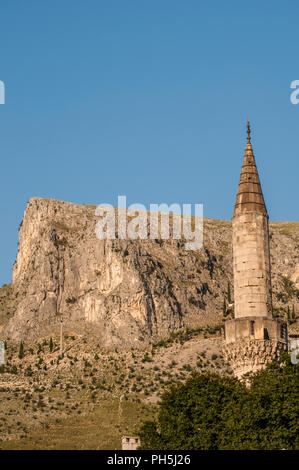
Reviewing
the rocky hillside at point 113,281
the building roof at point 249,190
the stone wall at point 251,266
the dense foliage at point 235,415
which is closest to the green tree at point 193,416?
the dense foliage at point 235,415

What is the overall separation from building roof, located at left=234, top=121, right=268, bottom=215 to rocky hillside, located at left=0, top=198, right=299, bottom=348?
349 ft

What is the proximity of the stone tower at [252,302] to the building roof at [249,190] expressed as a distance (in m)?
0.06

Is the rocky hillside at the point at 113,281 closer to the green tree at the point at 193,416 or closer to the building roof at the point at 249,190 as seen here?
the green tree at the point at 193,416

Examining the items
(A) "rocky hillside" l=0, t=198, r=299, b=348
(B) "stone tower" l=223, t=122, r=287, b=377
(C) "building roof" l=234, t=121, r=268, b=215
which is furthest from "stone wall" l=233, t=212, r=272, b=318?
(A) "rocky hillside" l=0, t=198, r=299, b=348

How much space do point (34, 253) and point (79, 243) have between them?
954cm

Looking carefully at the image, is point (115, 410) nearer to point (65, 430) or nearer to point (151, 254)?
point (65, 430)

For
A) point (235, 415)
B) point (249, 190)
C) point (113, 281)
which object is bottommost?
point (235, 415)

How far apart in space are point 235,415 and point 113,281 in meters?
124

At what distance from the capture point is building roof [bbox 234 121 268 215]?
159 feet

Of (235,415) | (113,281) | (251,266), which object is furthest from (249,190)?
(113,281)

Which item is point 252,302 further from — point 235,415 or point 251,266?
point 235,415

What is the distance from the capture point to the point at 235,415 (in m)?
47.4

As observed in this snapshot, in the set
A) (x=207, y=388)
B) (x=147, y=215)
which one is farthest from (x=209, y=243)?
(x=207, y=388)

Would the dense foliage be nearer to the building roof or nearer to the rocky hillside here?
the building roof
